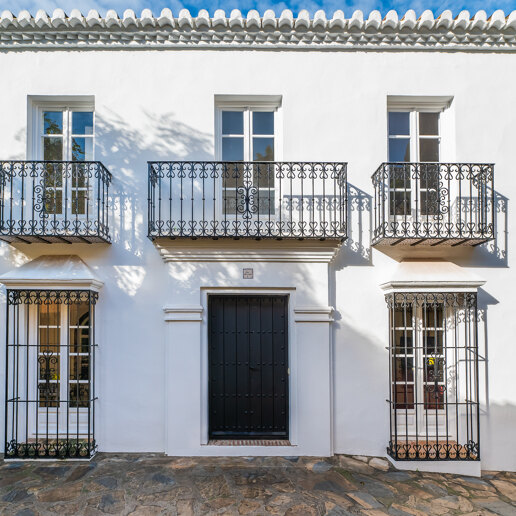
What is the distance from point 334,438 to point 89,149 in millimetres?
5685

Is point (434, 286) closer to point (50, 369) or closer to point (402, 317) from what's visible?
point (402, 317)

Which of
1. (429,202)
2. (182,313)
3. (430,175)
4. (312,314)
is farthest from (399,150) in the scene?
(182,313)

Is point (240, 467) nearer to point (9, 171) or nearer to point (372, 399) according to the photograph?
point (372, 399)

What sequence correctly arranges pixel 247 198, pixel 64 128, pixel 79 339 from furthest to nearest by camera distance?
pixel 64 128 < pixel 79 339 < pixel 247 198

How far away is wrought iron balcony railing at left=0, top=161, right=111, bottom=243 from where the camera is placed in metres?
5.66

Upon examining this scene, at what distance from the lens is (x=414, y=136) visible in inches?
249

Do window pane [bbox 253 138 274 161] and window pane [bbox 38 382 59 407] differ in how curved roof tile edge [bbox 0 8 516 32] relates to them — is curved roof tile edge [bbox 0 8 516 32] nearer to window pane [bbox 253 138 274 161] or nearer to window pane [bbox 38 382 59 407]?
window pane [bbox 253 138 274 161]

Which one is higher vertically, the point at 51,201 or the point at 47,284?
the point at 51,201

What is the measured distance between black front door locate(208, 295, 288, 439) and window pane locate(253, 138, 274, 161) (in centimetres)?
218

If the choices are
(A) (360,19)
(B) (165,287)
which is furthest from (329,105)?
(B) (165,287)

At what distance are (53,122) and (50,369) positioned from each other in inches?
149

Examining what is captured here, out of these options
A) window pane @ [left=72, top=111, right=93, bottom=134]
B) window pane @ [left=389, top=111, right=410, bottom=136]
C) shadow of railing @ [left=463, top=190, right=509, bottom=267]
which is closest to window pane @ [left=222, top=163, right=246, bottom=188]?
window pane @ [left=72, top=111, right=93, bottom=134]

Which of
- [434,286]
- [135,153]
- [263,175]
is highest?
[135,153]

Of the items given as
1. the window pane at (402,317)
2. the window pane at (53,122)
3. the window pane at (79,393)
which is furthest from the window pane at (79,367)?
the window pane at (402,317)
